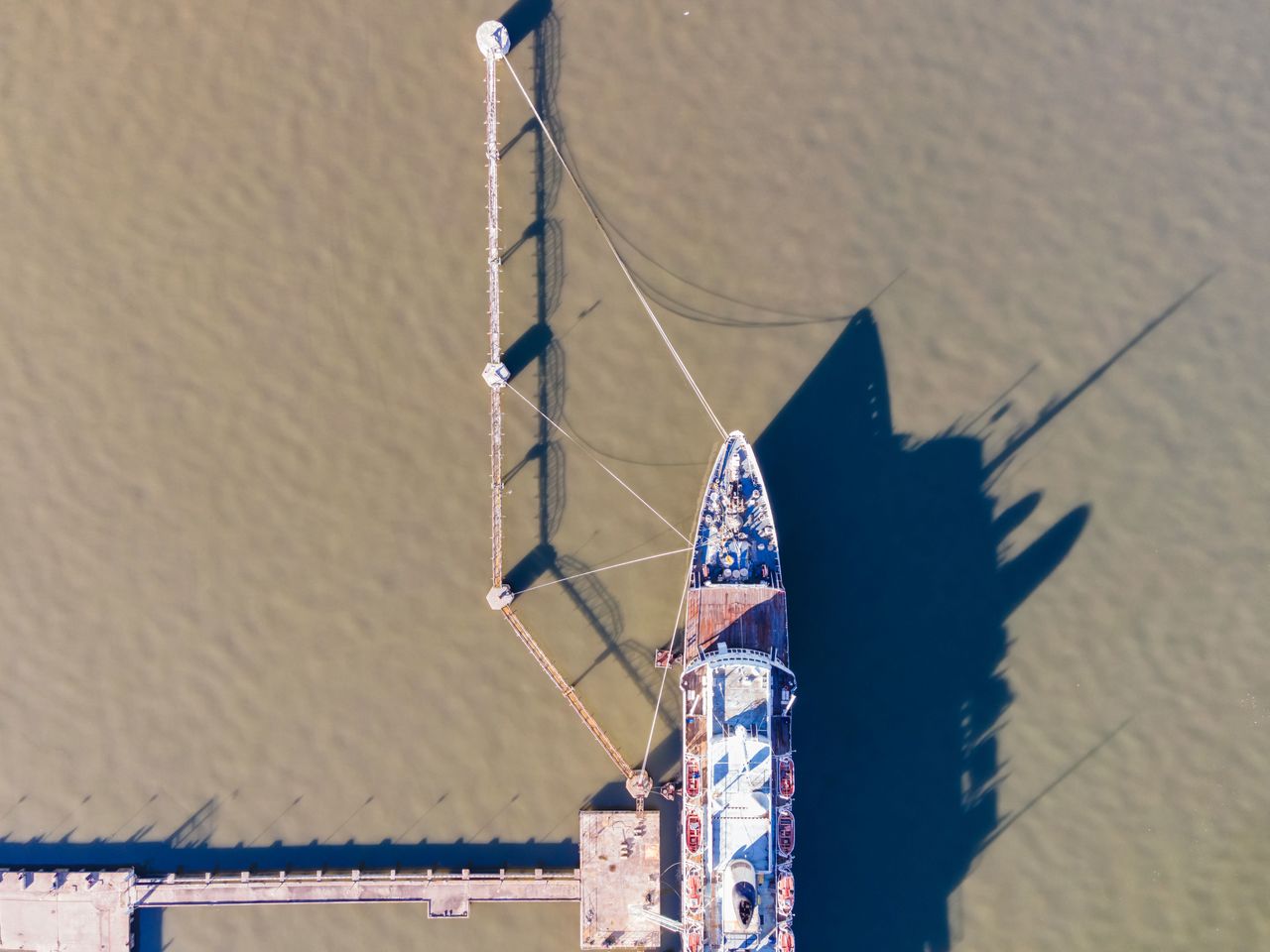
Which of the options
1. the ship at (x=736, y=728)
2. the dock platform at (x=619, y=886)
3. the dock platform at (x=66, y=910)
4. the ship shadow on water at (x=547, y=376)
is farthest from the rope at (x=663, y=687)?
the dock platform at (x=66, y=910)

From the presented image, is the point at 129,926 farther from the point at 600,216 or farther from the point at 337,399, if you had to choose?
the point at 600,216

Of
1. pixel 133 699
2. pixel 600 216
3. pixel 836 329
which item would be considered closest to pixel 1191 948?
pixel 836 329

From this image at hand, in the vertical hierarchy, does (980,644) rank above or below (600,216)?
below

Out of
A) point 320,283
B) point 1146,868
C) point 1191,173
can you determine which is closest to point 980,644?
point 1146,868

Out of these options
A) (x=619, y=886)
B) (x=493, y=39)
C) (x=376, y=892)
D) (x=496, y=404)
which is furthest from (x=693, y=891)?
(x=493, y=39)

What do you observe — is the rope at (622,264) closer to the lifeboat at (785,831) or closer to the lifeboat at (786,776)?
the lifeboat at (786,776)

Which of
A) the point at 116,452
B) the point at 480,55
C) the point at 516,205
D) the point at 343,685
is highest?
the point at 480,55
